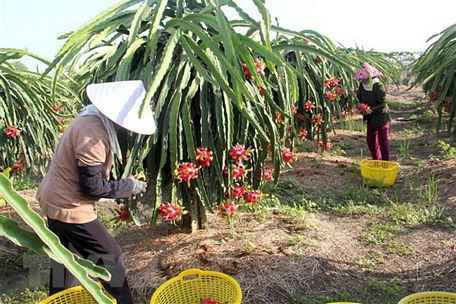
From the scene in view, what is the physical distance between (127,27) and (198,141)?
86cm

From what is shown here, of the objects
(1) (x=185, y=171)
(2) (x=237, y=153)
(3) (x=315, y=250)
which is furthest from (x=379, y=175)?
(1) (x=185, y=171)

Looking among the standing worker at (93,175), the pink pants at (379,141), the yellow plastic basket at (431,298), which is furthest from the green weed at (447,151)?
the standing worker at (93,175)

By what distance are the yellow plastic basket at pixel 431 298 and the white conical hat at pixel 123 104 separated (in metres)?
1.39

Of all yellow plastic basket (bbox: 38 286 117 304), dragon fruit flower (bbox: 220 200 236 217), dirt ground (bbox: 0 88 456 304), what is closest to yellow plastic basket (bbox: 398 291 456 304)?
dirt ground (bbox: 0 88 456 304)

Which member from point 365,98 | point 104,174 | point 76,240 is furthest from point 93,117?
point 365,98

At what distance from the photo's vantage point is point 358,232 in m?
3.41

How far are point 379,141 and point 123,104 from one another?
379cm

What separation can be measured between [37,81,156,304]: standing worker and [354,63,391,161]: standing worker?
11.0 feet

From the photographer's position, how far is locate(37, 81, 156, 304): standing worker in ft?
6.51

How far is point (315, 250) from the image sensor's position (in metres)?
3.00

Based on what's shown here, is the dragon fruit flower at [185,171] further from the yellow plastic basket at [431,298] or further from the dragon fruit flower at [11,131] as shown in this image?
the dragon fruit flower at [11,131]

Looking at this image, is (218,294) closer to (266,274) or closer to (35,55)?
(266,274)

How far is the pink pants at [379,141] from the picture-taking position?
5055 mm

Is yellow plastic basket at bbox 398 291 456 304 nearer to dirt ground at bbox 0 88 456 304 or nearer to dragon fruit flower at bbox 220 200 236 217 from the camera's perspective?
dirt ground at bbox 0 88 456 304
